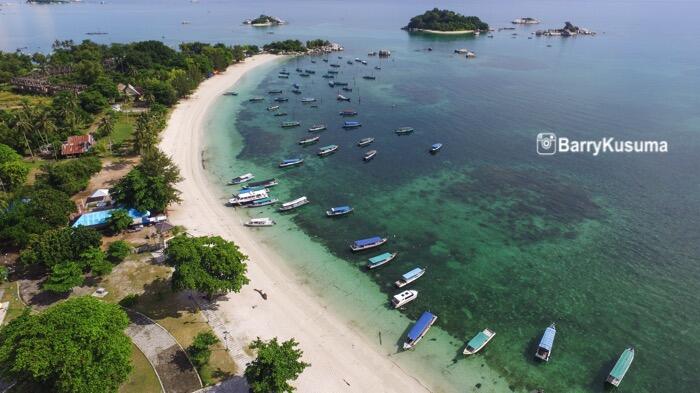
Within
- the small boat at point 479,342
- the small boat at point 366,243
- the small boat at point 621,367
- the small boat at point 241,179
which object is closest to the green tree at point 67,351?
the small boat at point 366,243

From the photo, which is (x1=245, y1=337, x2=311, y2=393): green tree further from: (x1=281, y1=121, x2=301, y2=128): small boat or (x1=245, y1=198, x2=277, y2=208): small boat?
(x1=281, y1=121, x2=301, y2=128): small boat

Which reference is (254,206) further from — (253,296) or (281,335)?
(281,335)

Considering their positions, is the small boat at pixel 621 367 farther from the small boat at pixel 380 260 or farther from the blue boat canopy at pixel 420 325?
the small boat at pixel 380 260

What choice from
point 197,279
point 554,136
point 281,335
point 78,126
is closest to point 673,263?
point 554,136

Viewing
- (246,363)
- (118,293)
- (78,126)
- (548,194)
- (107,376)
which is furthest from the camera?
(78,126)

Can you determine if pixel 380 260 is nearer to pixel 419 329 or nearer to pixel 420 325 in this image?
pixel 420 325

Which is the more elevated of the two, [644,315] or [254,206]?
[254,206]
